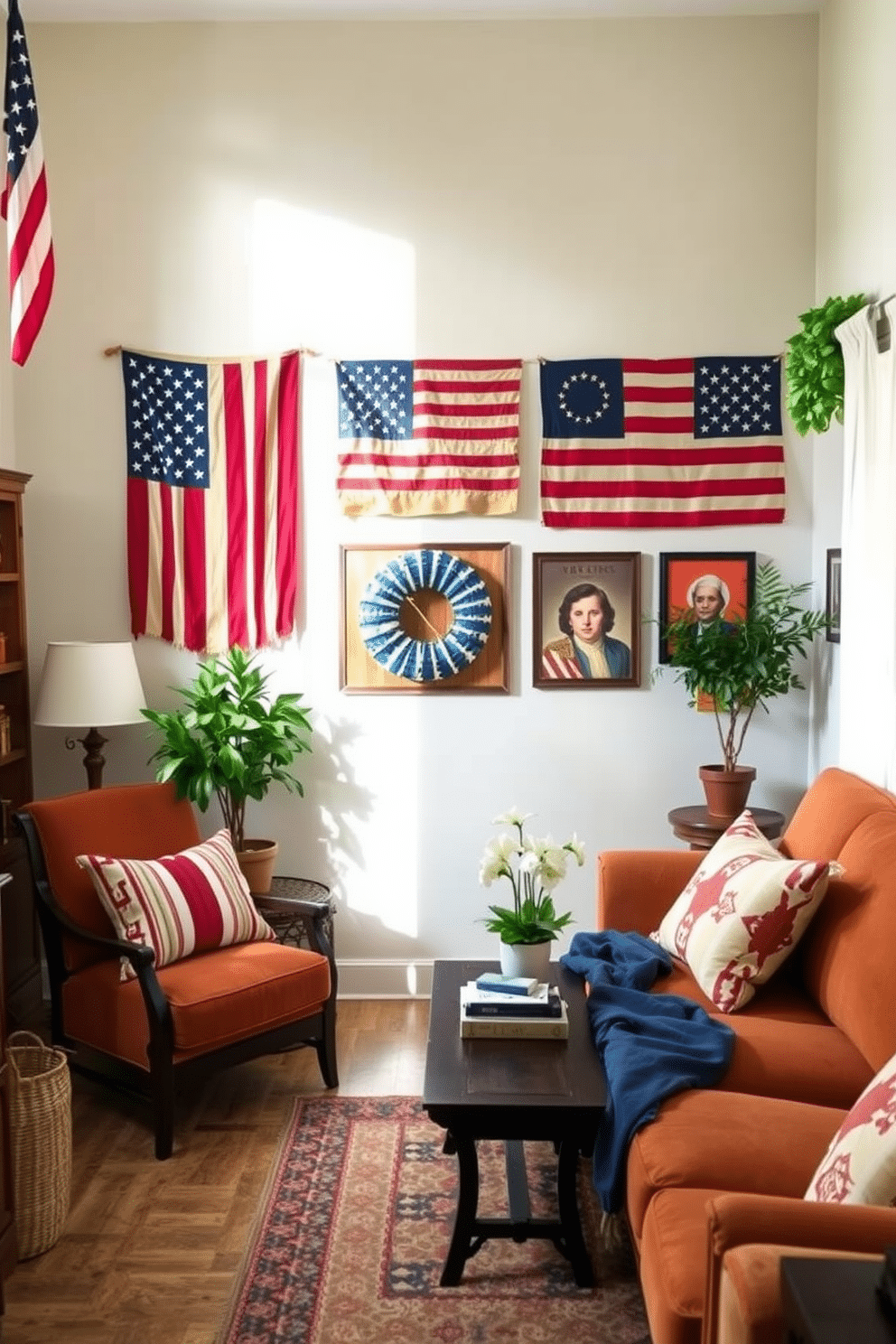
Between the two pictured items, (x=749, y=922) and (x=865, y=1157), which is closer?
(x=865, y=1157)

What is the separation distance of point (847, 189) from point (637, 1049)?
3069mm

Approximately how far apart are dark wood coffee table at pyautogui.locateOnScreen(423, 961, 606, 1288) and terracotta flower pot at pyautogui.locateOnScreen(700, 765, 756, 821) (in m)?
1.45

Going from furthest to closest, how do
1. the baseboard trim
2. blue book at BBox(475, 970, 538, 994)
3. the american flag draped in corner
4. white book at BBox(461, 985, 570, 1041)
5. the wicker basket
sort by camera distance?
the baseboard trim < the american flag draped in corner < blue book at BBox(475, 970, 538, 994) < white book at BBox(461, 985, 570, 1041) < the wicker basket

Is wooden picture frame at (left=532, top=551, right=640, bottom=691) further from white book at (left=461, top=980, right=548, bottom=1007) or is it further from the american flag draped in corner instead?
the american flag draped in corner

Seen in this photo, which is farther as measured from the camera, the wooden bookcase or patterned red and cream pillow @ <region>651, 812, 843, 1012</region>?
the wooden bookcase

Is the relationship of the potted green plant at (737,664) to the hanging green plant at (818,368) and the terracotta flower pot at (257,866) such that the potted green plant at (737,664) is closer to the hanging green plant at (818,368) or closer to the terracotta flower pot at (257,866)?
the hanging green plant at (818,368)

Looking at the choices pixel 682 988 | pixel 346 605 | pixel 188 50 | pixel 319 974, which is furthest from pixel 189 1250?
pixel 188 50

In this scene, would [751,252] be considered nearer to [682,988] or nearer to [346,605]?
[346,605]

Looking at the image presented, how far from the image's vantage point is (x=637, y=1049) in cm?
282

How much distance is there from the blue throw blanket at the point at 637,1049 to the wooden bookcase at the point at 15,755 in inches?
84.7

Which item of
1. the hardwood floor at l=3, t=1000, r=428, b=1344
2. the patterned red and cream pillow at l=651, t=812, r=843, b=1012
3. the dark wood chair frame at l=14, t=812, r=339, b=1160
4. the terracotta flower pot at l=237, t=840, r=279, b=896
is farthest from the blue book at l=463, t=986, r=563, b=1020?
the terracotta flower pot at l=237, t=840, r=279, b=896

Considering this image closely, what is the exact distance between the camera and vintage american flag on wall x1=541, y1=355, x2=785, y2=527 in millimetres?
4684

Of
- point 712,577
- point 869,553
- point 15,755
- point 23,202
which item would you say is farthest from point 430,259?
point 15,755

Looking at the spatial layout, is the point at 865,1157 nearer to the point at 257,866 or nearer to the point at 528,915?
the point at 528,915
